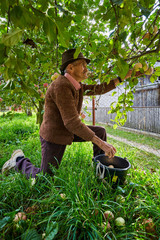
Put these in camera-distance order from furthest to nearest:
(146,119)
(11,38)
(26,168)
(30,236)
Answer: (146,119) < (26,168) < (30,236) < (11,38)

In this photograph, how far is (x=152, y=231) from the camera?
1.04 meters

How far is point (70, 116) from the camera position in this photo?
1.46 m

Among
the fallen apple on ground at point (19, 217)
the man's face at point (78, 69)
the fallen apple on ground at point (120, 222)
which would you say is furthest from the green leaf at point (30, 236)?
the man's face at point (78, 69)

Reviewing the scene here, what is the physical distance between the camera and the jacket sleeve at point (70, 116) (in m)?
1.45

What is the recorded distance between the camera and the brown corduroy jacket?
4.79 feet

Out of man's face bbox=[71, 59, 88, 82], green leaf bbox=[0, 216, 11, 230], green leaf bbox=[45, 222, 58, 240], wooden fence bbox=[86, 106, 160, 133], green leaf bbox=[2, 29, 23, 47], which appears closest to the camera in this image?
green leaf bbox=[2, 29, 23, 47]

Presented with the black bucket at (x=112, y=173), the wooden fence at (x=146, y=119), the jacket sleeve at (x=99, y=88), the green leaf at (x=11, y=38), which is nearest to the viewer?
the green leaf at (x=11, y=38)

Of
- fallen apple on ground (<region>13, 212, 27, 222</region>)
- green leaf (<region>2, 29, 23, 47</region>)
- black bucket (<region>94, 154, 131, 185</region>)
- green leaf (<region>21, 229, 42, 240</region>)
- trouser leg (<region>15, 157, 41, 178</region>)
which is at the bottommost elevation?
green leaf (<region>21, 229, 42, 240</region>)

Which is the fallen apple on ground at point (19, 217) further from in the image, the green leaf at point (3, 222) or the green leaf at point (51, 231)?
the green leaf at point (51, 231)

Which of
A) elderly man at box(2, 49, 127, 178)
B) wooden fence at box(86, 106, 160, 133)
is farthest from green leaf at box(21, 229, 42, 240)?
wooden fence at box(86, 106, 160, 133)

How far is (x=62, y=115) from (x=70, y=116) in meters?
0.09

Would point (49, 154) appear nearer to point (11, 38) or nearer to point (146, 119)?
point (11, 38)

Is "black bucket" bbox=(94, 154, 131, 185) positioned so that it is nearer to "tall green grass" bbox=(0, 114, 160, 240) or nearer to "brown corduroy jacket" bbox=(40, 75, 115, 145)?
"tall green grass" bbox=(0, 114, 160, 240)

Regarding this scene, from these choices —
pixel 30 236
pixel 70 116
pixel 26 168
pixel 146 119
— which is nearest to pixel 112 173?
pixel 70 116
